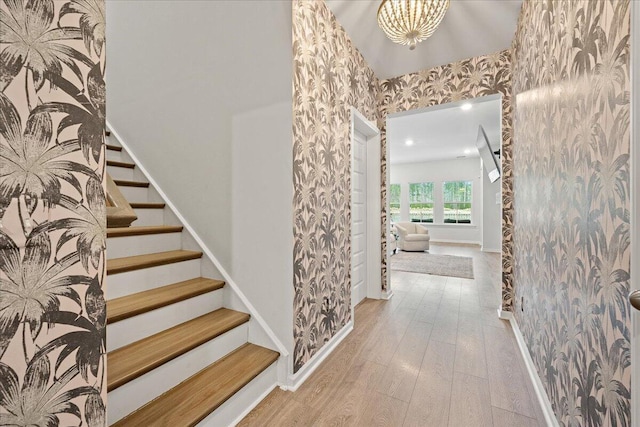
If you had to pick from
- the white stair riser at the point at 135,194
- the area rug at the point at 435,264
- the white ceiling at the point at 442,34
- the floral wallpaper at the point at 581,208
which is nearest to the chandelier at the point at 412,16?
the white ceiling at the point at 442,34

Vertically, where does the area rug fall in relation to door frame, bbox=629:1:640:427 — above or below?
below

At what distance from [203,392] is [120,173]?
2.11m

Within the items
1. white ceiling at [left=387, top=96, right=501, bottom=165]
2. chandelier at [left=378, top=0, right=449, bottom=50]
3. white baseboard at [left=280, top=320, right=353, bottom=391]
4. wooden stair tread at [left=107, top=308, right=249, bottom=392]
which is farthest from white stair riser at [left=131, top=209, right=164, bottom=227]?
white ceiling at [left=387, top=96, right=501, bottom=165]

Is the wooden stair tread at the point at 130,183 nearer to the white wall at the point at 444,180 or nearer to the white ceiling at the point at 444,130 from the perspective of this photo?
the white ceiling at the point at 444,130

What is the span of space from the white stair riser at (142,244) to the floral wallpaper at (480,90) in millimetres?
2766

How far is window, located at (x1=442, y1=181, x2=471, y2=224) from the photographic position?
28.5 feet

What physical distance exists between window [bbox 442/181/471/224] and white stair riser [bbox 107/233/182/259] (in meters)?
8.61

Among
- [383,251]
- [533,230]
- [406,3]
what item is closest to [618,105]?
[533,230]

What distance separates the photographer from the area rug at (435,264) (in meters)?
4.71

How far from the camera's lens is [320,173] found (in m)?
2.07

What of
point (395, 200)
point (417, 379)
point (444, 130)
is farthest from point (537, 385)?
point (395, 200)

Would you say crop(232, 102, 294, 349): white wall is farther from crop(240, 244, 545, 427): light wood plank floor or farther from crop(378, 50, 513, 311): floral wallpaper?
crop(378, 50, 513, 311): floral wallpaper

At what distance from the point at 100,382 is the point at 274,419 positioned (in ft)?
3.38

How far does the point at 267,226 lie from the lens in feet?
6.03
